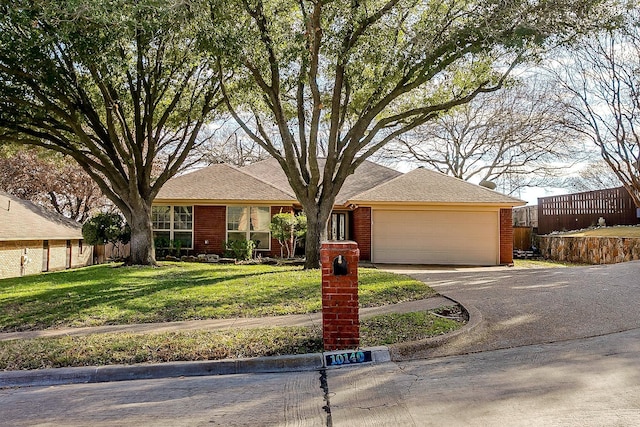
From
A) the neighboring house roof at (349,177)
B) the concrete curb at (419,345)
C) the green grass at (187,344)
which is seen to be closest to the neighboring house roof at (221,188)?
the neighboring house roof at (349,177)

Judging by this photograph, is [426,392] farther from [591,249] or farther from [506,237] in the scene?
[591,249]

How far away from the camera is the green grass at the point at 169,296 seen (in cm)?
793

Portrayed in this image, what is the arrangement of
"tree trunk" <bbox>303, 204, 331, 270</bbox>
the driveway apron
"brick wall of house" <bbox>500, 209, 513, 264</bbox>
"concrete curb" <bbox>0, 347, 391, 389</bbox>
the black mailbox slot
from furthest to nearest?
"brick wall of house" <bbox>500, 209, 513, 264</bbox>
"tree trunk" <bbox>303, 204, 331, 270</bbox>
the driveway apron
the black mailbox slot
"concrete curb" <bbox>0, 347, 391, 389</bbox>

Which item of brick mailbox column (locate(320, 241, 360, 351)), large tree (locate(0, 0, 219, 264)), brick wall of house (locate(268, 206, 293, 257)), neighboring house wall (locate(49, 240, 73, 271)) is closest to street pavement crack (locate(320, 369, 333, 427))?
brick mailbox column (locate(320, 241, 360, 351))

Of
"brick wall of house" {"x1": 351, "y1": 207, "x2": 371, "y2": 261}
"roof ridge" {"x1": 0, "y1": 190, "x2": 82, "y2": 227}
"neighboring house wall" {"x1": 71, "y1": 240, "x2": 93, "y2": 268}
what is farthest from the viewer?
"neighboring house wall" {"x1": 71, "y1": 240, "x2": 93, "y2": 268}

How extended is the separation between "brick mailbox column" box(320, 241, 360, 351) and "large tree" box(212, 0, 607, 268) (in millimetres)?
7021

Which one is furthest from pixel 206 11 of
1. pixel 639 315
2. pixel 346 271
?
pixel 639 315

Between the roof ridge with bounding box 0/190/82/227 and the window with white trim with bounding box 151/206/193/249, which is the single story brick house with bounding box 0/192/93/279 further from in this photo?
the window with white trim with bounding box 151/206/193/249

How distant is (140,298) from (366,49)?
810 centimetres

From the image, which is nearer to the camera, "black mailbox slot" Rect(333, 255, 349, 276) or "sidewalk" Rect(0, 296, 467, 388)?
"sidewalk" Rect(0, 296, 467, 388)

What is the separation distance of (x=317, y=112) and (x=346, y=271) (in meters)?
7.85

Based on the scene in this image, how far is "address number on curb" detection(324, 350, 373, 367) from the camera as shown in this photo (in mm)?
5478

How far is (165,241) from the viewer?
18922 mm

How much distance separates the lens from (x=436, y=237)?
1873cm
